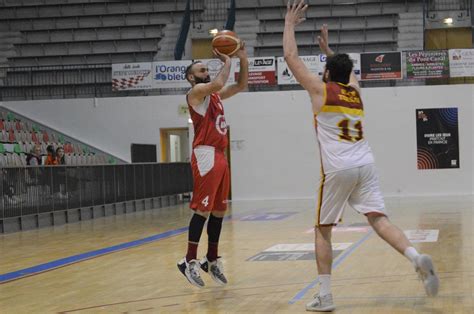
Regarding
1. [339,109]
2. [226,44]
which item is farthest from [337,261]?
[339,109]

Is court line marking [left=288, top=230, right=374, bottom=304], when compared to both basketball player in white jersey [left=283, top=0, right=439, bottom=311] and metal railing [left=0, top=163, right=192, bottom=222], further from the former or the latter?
metal railing [left=0, top=163, right=192, bottom=222]

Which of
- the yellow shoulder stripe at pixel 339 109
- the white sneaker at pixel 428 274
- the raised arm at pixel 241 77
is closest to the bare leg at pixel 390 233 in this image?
the white sneaker at pixel 428 274

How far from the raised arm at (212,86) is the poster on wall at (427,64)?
14808mm

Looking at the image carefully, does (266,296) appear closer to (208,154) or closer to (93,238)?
(208,154)

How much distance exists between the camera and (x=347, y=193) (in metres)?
4.75

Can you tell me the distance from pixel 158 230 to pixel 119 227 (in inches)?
46.9

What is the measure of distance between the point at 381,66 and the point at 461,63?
2.04 meters

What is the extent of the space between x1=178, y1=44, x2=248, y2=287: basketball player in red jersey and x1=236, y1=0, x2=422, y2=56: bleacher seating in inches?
694

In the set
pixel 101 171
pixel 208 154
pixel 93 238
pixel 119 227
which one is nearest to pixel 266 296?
pixel 208 154

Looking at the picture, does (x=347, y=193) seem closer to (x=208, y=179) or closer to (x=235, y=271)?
(x=208, y=179)

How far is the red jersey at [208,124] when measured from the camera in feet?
19.6

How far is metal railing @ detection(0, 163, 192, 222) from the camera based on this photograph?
12.5 m

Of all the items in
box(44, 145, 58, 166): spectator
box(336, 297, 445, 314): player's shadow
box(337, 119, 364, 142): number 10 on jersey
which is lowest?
box(336, 297, 445, 314): player's shadow

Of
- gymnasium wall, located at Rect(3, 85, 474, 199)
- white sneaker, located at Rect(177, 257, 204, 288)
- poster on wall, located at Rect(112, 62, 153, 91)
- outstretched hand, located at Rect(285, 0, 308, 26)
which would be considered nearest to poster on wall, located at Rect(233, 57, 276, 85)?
gymnasium wall, located at Rect(3, 85, 474, 199)
